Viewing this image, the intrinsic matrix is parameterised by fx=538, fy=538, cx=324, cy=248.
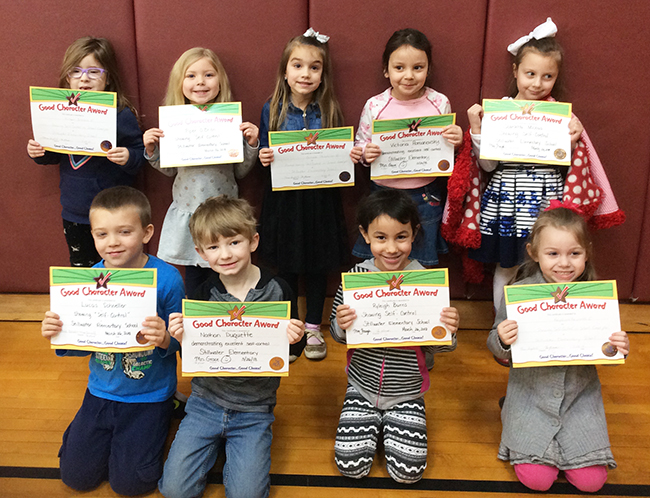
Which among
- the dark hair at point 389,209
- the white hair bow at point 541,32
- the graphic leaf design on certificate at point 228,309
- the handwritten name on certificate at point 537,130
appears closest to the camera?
the graphic leaf design on certificate at point 228,309

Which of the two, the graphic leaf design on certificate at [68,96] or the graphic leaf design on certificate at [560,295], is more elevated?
the graphic leaf design on certificate at [68,96]

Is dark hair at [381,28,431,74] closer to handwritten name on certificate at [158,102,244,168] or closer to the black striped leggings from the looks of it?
handwritten name on certificate at [158,102,244,168]

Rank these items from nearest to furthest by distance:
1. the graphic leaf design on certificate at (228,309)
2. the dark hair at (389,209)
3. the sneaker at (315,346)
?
the graphic leaf design on certificate at (228,309)
the dark hair at (389,209)
the sneaker at (315,346)

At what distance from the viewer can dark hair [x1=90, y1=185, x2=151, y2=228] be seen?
167 centimetres

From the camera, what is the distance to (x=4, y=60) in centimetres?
231

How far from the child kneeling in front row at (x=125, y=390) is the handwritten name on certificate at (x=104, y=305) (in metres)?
0.04

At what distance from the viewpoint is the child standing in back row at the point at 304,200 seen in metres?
2.11

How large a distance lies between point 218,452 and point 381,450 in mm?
546

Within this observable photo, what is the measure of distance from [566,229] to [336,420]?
1029mm

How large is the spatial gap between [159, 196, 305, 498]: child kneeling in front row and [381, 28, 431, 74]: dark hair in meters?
0.91

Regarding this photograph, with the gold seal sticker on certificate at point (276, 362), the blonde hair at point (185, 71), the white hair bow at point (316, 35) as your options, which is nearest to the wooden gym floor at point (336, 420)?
the gold seal sticker on certificate at point (276, 362)

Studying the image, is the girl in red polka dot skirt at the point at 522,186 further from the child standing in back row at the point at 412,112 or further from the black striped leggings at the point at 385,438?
the black striped leggings at the point at 385,438

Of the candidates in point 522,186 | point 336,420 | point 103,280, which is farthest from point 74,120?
point 522,186

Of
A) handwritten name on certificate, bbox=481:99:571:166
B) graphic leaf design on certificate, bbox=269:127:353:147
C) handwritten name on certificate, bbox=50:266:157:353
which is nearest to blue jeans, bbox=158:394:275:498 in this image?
handwritten name on certificate, bbox=50:266:157:353
